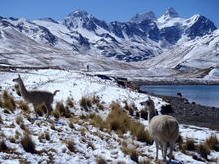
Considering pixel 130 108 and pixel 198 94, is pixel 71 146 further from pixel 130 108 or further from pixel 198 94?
pixel 198 94

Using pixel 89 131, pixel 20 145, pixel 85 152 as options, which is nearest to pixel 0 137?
pixel 20 145

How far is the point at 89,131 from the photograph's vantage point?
13.0 metres

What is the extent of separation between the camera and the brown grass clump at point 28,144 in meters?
9.50

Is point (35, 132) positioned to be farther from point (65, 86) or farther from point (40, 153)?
point (65, 86)

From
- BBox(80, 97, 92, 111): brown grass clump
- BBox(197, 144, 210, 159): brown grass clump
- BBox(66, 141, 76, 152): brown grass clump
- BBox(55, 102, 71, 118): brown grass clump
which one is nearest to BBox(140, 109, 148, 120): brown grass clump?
BBox(80, 97, 92, 111): brown grass clump

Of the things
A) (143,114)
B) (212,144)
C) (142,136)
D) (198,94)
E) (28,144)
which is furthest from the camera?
→ (198,94)

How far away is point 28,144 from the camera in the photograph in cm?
964

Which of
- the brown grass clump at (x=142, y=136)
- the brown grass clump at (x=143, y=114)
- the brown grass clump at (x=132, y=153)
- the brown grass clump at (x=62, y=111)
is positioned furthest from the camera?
the brown grass clump at (x=143, y=114)

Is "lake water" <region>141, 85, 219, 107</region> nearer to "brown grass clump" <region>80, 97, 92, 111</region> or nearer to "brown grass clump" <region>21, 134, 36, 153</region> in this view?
"brown grass clump" <region>80, 97, 92, 111</region>

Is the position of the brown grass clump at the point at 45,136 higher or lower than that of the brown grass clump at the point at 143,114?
higher

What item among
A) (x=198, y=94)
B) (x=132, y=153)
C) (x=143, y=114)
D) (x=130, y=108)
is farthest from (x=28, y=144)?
(x=198, y=94)

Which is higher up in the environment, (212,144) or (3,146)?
(3,146)

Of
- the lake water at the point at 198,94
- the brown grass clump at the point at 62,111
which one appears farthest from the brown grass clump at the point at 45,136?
the lake water at the point at 198,94

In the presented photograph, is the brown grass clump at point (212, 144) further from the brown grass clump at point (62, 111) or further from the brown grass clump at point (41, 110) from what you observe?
the brown grass clump at point (41, 110)
